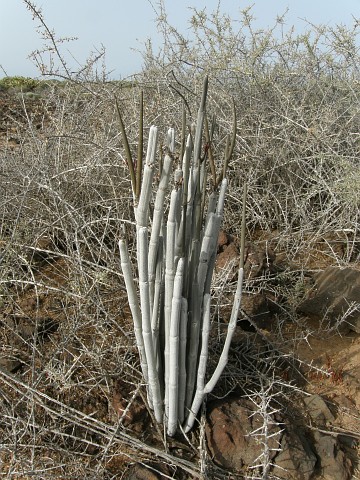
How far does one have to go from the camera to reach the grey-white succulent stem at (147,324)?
5.37ft

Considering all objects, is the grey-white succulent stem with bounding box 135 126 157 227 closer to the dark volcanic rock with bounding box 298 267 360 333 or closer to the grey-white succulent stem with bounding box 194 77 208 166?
the grey-white succulent stem with bounding box 194 77 208 166

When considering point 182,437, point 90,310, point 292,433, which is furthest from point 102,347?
point 292,433

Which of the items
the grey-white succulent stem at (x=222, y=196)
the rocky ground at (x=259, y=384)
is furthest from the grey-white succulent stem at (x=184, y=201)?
the rocky ground at (x=259, y=384)

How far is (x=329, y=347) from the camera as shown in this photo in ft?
8.92

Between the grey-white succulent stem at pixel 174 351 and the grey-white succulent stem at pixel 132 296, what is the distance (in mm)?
121

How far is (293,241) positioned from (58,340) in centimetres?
166

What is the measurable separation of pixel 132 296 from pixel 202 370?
1.19ft

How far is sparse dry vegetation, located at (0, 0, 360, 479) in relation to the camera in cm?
197

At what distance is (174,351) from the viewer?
177cm

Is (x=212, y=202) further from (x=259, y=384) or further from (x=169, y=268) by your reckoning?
(x=259, y=384)

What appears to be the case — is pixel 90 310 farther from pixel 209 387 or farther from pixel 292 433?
pixel 292 433

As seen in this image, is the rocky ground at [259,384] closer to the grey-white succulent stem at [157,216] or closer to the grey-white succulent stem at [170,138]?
the grey-white succulent stem at [157,216]

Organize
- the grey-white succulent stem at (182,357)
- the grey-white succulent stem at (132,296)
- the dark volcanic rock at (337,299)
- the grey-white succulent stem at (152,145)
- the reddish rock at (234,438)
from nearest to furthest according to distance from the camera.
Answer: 1. the grey-white succulent stem at (152,145)
2. the grey-white succulent stem at (132,296)
3. the grey-white succulent stem at (182,357)
4. the reddish rock at (234,438)
5. the dark volcanic rock at (337,299)

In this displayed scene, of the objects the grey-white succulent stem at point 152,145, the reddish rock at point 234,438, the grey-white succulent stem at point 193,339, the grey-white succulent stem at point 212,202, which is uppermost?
the grey-white succulent stem at point 152,145
